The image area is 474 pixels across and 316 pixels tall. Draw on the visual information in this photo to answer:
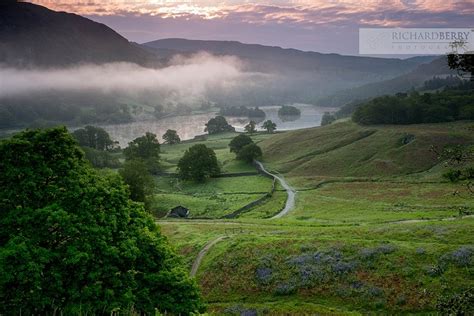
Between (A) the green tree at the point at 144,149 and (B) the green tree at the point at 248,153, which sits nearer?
(B) the green tree at the point at 248,153

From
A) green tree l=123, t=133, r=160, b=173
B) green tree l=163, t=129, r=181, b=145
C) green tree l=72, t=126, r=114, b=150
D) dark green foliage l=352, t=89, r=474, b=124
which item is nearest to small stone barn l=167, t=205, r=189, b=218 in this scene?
green tree l=123, t=133, r=160, b=173

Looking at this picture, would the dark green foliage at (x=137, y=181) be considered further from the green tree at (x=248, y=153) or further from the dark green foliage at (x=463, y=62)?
the dark green foliage at (x=463, y=62)

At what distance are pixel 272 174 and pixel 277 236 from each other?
70296mm

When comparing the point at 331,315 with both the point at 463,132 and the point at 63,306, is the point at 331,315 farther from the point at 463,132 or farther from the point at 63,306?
the point at 463,132

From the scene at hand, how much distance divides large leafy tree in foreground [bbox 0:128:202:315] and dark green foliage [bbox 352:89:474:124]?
13741cm

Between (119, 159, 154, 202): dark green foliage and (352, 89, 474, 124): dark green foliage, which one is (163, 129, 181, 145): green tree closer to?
(352, 89, 474, 124): dark green foliage

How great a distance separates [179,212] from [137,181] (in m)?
10.3

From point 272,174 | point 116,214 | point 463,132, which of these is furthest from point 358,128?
point 116,214

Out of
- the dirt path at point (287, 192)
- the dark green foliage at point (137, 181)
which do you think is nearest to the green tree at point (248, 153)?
the dirt path at point (287, 192)

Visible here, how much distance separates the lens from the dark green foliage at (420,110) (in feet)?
461

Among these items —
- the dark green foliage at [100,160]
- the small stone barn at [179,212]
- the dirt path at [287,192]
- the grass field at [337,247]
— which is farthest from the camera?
the dark green foliage at [100,160]

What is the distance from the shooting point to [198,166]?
4503 inches

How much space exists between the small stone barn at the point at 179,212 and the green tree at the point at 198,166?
3387 centimetres

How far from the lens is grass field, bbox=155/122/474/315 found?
33.3 metres
